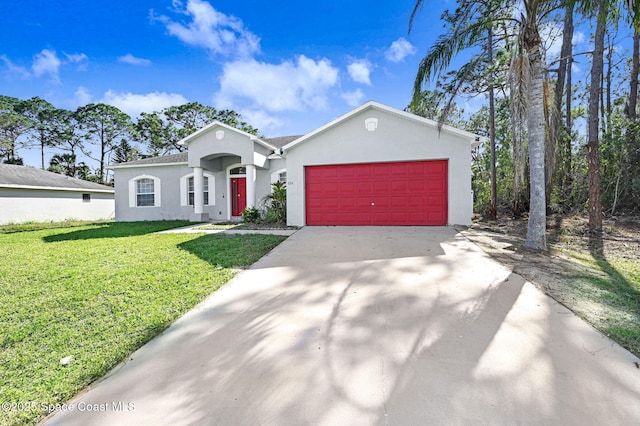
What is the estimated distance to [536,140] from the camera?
233 inches

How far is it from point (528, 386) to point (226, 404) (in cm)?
219

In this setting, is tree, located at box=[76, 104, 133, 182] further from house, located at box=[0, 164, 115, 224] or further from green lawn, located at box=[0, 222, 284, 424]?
green lawn, located at box=[0, 222, 284, 424]

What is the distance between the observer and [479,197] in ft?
53.2

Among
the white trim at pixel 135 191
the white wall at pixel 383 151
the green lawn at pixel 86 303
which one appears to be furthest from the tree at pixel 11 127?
the white wall at pixel 383 151

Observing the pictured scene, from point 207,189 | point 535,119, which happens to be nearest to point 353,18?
point 535,119

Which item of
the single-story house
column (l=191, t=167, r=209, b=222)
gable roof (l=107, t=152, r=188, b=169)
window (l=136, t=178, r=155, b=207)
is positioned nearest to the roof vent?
the single-story house

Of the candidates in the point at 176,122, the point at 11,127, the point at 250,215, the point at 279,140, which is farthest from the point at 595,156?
the point at 11,127

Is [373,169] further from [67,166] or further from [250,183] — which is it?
[67,166]

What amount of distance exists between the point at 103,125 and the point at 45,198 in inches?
736

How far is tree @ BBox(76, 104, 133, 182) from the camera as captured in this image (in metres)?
29.6

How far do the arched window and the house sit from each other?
616cm

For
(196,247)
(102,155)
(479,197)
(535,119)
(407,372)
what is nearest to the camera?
(407,372)

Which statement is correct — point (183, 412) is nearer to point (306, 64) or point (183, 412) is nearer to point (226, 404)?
point (226, 404)

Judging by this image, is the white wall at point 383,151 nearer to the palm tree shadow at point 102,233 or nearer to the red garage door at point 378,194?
the red garage door at point 378,194
